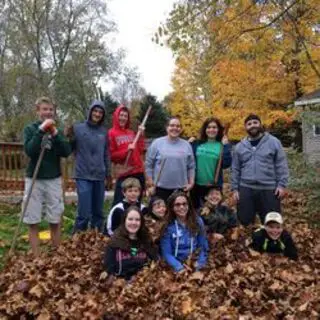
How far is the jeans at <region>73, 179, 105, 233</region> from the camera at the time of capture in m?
6.67

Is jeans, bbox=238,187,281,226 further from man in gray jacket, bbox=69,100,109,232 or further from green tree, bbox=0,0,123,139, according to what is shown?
green tree, bbox=0,0,123,139

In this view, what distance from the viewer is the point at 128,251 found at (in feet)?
16.8

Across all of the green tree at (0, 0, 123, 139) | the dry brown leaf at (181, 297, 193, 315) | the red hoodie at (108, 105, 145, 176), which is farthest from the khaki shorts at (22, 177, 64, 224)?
the green tree at (0, 0, 123, 139)

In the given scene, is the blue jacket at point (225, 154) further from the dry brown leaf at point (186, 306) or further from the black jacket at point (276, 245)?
the dry brown leaf at point (186, 306)

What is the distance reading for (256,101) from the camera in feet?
65.8

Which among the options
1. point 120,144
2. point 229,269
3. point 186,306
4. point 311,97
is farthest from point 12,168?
point 311,97

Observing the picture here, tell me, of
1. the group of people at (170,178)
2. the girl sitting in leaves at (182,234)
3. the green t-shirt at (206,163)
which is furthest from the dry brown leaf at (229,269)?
the green t-shirt at (206,163)

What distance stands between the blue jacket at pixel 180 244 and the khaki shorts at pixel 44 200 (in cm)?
148

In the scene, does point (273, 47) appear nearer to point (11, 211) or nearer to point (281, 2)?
point (281, 2)

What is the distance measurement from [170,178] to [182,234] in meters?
1.15

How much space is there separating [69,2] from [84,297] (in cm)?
3138

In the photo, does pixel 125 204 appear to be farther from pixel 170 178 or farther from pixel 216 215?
pixel 216 215

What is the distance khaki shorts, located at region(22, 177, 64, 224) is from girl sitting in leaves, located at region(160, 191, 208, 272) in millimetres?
1435

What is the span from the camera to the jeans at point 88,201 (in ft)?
21.9
